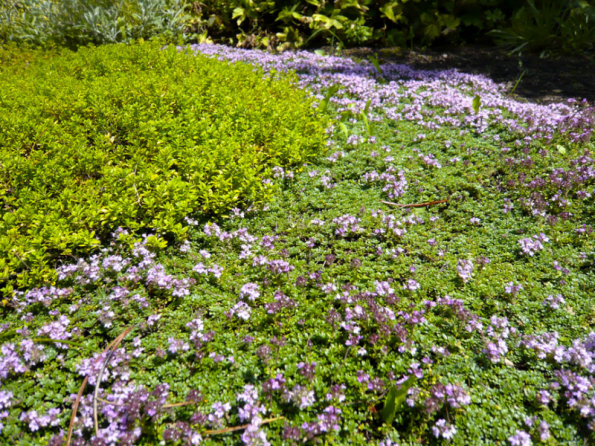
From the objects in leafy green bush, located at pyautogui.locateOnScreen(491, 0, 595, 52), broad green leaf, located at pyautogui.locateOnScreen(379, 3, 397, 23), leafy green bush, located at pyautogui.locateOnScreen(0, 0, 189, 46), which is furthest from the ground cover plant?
leafy green bush, located at pyautogui.locateOnScreen(0, 0, 189, 46)

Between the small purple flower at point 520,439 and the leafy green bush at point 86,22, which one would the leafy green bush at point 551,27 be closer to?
the leafy green bush at point 86,22

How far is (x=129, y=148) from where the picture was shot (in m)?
4.16

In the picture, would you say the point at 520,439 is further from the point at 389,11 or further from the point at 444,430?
the point at 389,11

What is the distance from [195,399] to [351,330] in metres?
1.24

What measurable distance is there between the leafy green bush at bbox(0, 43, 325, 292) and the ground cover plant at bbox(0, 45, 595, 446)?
286 millimetres

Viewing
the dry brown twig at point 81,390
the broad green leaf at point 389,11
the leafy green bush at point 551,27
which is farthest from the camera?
the broad green leaf at point 389,11

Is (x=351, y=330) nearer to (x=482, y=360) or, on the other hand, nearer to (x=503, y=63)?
(x=482, y=360)

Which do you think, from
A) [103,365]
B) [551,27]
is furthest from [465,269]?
[551,27]

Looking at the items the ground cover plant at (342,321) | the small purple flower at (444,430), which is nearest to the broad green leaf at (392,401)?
the ground cover plant at (342,321)

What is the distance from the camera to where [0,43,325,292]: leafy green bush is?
10.9 ft

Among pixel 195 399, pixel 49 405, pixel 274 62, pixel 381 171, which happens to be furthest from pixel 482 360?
pixel 274 62

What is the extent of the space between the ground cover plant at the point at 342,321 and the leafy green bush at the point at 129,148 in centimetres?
29

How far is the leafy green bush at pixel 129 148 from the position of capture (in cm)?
332

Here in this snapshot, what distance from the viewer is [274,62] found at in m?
8.84
